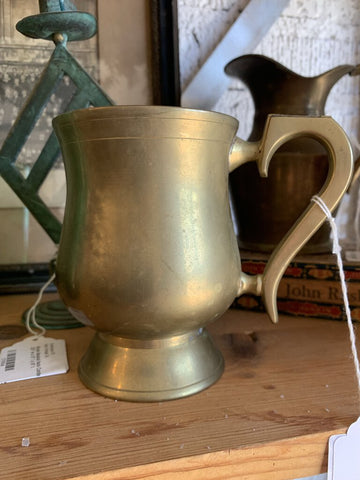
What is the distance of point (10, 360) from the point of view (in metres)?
0.46

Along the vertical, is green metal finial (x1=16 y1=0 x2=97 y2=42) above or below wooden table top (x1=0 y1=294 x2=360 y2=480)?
above

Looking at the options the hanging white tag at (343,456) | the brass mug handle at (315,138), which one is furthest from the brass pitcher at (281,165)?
the hanging white tag at (343,456)

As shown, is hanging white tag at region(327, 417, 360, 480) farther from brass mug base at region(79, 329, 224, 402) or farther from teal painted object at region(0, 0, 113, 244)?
teal painted object at region(0, 0, 113, 244)

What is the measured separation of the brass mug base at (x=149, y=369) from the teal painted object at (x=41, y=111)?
21 cm

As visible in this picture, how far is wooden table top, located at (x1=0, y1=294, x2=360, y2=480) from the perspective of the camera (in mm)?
301

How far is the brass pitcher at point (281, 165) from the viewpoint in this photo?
0.60 m

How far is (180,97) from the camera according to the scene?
0.72 meters

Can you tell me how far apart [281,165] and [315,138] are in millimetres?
209

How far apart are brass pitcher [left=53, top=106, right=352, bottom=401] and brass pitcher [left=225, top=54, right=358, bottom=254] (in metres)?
0.21

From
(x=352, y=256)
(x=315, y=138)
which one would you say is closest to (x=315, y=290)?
(x=352, y=256)

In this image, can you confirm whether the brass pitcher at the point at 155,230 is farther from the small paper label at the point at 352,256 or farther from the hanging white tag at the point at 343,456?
the small paper label at the point at 352,256

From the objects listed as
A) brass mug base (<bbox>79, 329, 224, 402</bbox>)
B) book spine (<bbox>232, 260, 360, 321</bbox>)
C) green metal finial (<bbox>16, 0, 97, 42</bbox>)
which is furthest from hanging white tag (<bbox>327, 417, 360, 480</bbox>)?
green metal finial (<bbox>16, 0, 97, 42</bbox>)

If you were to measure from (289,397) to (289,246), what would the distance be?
5.4 inches

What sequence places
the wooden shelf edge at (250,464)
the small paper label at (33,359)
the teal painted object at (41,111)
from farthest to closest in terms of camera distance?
the teal painted object at (41,111) → the small paper label at (33,359) → the wooden shelf edge at (250,464)
